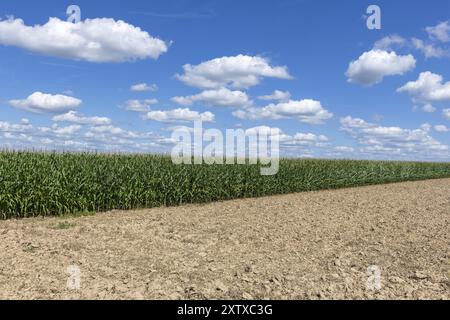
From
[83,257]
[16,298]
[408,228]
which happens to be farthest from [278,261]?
[408,228]

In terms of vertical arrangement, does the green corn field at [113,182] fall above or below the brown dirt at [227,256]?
above

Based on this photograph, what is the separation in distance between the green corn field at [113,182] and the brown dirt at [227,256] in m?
1.25

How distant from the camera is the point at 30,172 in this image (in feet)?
46.0

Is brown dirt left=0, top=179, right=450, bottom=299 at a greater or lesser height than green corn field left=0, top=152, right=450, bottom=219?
lesser

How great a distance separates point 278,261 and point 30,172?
9.66m

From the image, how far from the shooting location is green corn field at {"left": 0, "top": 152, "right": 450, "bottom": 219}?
1347 cm

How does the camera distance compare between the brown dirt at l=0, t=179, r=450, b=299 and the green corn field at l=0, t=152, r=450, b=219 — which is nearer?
the brown dirt at l=0, t=179, r=450, b=299

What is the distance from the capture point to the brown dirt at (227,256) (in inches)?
254

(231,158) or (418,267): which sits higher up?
(231,158)

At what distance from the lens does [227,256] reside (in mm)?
8148

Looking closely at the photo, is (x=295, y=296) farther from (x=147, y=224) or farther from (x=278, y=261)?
(x=147, y=224)

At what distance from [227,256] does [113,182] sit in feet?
27.1

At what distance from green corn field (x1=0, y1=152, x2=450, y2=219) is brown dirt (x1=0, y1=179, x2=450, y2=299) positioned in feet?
4.09

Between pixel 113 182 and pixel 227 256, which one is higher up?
pixel 113 182
